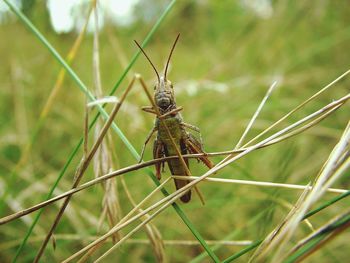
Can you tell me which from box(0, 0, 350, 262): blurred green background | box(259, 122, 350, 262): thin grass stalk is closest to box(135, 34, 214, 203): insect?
box(0, 0, 350, 262): blurred green background

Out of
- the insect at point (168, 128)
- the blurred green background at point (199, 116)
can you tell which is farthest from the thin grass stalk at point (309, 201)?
the insect at point (168, 128)

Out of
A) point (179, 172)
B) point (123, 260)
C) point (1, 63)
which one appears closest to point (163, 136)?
point (179, 172)

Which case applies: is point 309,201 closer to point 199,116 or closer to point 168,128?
point 168,128

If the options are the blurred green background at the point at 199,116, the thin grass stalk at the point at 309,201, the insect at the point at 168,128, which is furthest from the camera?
the blurred green background at the point at 199,116

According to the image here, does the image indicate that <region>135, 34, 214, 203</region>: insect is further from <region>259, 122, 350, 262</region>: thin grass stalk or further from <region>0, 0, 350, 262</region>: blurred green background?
<region>259, 122, 350, 262</region>: thin grass stalk

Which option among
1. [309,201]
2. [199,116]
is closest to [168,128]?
[309,201]

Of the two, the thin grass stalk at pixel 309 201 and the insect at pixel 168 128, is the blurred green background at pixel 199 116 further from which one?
the thin grass stalk at pixel 309 201

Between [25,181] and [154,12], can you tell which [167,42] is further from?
[25,181]

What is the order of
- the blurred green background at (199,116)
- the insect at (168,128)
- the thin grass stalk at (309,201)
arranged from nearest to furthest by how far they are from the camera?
the thin grass stalk at (309,201) → the insect at (168,128) → the blurred green background at (199,116)
